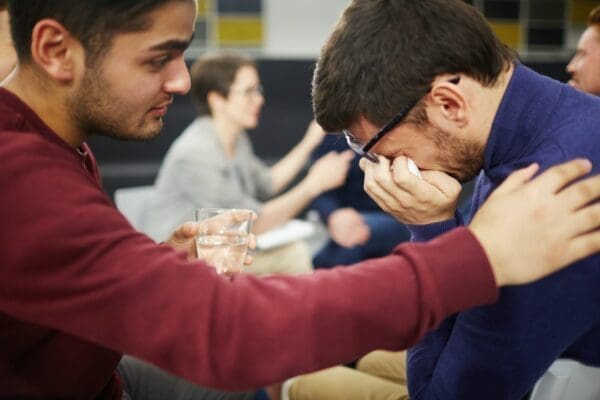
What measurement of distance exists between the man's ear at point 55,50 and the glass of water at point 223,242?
0.45m

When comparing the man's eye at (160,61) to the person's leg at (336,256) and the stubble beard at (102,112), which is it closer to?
the stubble beard at (102,112)

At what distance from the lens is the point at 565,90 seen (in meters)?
1.20

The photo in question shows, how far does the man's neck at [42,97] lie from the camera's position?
1.08 metres

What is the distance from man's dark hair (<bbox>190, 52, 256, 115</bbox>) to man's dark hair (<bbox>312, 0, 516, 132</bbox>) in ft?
6.93

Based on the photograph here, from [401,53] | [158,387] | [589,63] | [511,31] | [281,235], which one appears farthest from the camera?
[511,31]

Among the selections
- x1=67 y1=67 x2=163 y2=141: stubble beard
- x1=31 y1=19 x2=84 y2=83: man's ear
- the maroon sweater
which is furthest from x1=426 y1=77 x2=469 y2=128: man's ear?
x1=31 y1=19 x2=84 y2=83: man's ear

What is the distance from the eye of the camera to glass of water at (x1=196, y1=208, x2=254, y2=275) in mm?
1384

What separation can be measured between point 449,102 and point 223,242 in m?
0.52

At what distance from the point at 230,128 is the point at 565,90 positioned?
2.28m

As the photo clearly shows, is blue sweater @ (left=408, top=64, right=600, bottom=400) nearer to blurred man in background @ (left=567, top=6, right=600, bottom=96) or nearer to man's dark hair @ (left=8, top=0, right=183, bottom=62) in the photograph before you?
man's dark hair @ (left=8, top=0, right=183, bottom=62)

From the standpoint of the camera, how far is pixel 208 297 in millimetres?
857

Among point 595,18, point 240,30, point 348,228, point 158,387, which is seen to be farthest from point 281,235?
point 240,30

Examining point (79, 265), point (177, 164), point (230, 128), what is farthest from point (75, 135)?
point (230, 128)

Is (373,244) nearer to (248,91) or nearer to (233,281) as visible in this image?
(248,91)
